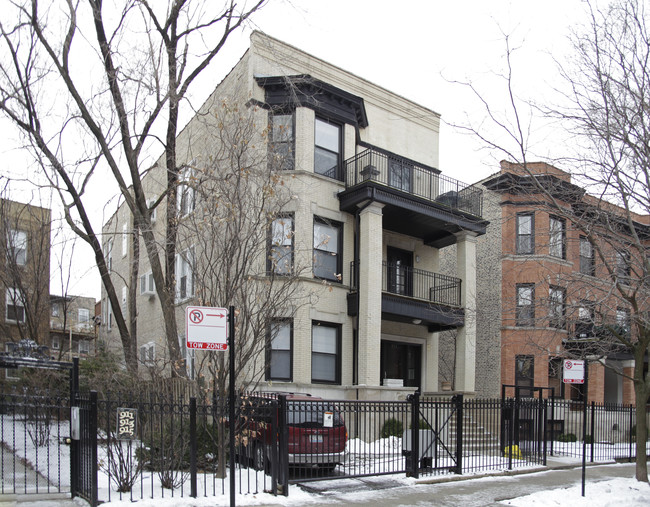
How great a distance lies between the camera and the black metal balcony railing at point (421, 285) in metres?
22.4

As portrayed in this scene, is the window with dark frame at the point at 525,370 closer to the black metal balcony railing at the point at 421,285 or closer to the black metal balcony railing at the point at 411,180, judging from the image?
the black metal balcony railing at the point at 421,285

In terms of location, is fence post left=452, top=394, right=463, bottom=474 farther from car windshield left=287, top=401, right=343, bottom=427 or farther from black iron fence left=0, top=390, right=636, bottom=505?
car windshield left=287, top=401, right=343, bottom=427

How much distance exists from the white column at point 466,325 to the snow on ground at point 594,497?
30.2 ft

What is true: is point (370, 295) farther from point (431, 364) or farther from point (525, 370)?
point (525, 370)

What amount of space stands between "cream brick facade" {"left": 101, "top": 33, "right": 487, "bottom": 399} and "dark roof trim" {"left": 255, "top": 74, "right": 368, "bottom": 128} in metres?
0.04

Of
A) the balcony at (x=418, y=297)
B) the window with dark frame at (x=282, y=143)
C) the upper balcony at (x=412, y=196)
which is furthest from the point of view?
the balcony at (x=418, y=297)

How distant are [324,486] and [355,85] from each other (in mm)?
14620

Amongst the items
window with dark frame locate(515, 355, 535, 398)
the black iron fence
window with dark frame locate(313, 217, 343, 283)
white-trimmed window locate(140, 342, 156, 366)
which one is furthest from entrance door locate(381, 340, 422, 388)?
white-trimmed window locate(140, 342, 156, 366)

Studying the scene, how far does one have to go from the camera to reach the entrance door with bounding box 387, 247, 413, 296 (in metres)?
22.6

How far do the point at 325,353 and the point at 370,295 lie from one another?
2280 mm

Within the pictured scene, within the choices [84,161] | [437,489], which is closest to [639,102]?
[437,489]

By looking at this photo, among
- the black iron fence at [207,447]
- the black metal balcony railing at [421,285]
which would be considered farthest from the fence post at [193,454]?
the black metal balcony railing at [421,285]

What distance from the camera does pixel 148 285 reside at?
25734 millimetres

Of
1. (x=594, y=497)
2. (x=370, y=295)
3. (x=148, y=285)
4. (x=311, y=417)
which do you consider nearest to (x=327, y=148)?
(x=370, y=295)
